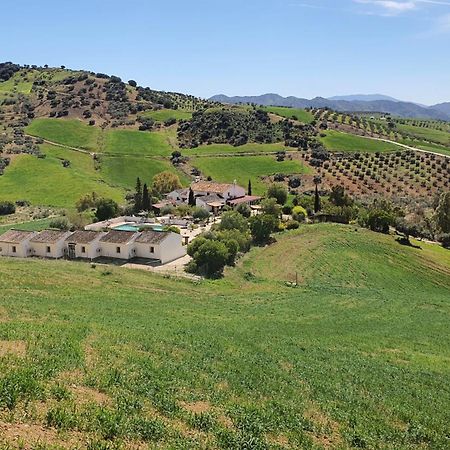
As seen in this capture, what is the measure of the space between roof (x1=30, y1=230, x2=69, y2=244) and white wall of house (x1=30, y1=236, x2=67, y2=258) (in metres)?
0.29

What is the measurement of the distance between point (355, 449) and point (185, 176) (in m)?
96.3

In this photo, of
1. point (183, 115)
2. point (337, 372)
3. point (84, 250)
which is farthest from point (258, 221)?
point (183, 115)

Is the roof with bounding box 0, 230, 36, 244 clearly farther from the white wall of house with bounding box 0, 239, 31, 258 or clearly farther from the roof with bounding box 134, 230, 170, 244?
the roof with bounding box 134, 230, 170, 244

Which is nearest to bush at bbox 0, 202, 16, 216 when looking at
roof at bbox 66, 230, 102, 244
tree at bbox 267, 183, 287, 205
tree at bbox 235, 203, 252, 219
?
roof at bbox 66, 230, 102, 244

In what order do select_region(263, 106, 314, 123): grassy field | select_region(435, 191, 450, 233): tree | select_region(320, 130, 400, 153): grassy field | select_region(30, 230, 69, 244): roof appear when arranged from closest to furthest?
select_region(30, 230, 69, 244): roof → select_region(435, 191, 450, 233): tree → select_region(320, 130, 400, 153): grassy field → select_region(263, 106, 314, 123): grassy field

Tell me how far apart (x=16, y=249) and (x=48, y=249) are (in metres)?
3.10

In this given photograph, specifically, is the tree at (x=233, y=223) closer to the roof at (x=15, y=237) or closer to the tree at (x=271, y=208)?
the tree at (x=271, y=208)

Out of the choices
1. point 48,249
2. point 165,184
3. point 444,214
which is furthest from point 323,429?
point 165,184

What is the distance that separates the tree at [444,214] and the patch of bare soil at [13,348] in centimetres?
6291

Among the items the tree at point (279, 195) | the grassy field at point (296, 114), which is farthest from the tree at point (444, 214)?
the grassy field at point (296, 114)

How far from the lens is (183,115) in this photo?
15112 cm

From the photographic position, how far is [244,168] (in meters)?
110

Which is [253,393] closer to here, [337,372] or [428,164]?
[337,372]

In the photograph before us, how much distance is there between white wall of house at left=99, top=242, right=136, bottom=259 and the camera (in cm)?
5038
